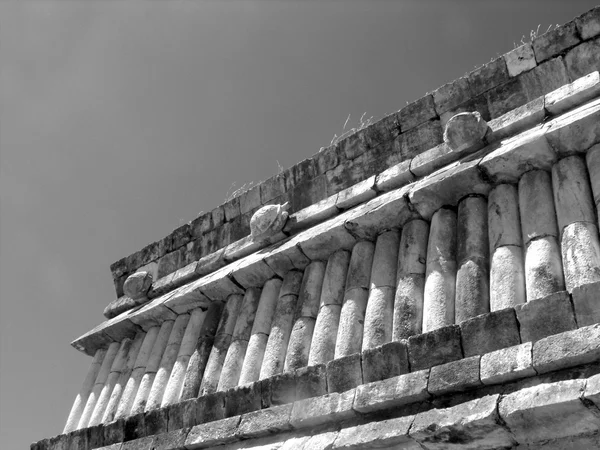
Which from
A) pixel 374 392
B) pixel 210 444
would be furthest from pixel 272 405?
pixel 374 392

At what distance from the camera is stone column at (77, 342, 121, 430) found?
8445 millimetres

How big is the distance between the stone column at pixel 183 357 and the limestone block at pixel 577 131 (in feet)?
13.6

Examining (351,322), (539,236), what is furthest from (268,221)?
(539,236)

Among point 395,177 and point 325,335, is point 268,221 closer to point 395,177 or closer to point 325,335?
point 395,177

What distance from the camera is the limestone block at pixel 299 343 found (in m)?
6.64

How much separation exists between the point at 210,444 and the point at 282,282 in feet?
6.22

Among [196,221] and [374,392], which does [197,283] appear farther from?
[374,392]

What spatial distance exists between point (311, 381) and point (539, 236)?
83.4 inches

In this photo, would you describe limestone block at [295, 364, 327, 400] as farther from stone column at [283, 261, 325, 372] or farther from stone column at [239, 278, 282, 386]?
stone column at [239, 278, 282, 386]

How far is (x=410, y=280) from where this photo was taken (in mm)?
6301

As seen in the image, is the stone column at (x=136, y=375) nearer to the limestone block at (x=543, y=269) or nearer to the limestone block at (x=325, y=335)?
the limestone block at (x=325, y=335)

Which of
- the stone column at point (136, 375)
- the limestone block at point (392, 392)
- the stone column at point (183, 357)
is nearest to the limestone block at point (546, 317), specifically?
the limestone block at point (392, 392)

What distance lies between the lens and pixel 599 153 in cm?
585

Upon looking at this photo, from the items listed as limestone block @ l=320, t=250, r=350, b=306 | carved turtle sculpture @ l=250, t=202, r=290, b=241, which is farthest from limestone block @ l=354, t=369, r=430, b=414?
carved turtle sculpture @ l=250, t=202, r=290, b=241
